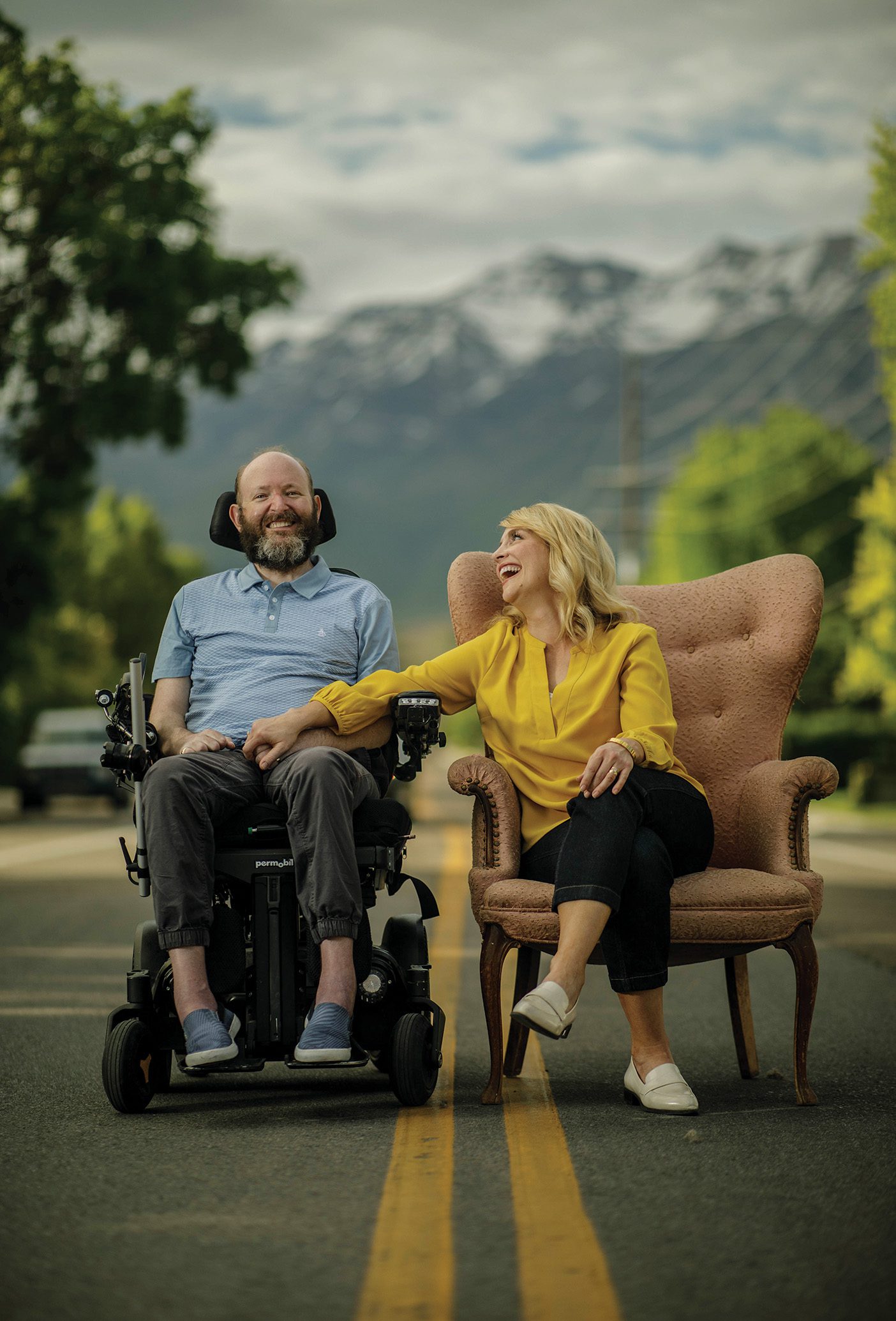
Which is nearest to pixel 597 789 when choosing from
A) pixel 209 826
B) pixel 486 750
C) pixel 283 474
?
pixel 486 750

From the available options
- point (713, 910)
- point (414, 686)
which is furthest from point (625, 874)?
point (414, 686)

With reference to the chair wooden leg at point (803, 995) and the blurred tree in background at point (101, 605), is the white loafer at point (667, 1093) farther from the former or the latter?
the blurred tree in background at point (101, 605)

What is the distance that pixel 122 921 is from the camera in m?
10.7

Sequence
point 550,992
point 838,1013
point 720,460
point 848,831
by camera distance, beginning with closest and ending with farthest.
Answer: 1. point 550,992
2. point 838,1013
3. point 848,831
4. point 720,460

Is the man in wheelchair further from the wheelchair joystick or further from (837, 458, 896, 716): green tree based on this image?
(837, 458, 896, 716): green tree

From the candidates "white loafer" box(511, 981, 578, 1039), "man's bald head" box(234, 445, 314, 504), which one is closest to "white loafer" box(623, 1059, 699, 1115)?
"white loafer" box(511, 981, 578, 1039)

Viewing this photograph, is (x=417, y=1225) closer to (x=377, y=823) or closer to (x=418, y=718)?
(x=377, y=823)

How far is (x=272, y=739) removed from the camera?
16.6ft

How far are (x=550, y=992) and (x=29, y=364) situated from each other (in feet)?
68.1

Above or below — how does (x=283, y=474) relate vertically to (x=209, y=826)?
above

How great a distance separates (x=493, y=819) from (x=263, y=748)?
77 centimetres

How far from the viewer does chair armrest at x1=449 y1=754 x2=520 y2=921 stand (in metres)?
5.19

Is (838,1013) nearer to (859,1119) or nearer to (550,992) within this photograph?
(859,1119)

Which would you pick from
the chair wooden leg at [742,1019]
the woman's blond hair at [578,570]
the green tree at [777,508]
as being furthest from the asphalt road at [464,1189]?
the green tree at [777,508]
